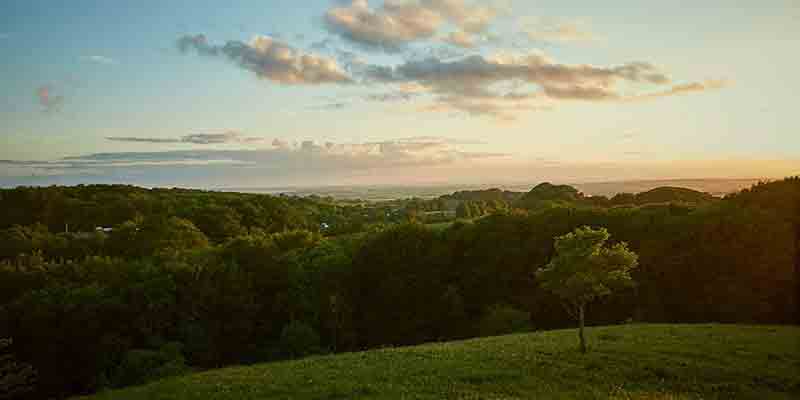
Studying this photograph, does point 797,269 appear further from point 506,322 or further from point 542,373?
point 542,373

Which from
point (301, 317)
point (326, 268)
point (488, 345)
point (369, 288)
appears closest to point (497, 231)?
point (369, 288)

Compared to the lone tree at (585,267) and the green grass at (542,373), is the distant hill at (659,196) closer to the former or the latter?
the green grass at (542,373)

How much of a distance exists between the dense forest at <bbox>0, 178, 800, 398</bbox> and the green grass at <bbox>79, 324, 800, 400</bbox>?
14740 mm

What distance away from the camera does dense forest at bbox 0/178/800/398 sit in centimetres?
4416

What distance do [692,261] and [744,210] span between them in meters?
7.19

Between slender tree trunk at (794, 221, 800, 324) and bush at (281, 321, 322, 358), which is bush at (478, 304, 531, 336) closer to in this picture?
bush at (281, 321, 322, 358)

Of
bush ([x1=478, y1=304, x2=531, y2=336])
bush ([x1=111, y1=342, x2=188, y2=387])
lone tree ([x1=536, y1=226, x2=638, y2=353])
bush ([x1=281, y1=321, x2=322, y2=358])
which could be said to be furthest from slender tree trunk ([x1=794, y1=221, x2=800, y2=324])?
bush ([x1=111, y1=342, x2=188, y2=387])

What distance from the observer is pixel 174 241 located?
7906 cm

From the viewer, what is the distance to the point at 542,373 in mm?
20938

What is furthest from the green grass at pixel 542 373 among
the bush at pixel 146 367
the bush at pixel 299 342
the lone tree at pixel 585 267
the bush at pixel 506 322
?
the bush at pixel 299 342

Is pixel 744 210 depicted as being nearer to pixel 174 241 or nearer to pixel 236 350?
pixel 236 350

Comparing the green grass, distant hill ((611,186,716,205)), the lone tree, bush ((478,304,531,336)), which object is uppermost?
distant hill ((611,186,716,205))

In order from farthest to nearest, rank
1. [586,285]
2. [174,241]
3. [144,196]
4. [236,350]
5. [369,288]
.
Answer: [144,196], [174,241], [369,288], [236,350], [586,285]

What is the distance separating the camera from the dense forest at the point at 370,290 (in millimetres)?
44156
